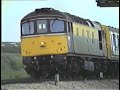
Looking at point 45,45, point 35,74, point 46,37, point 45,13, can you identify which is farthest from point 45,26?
point 35,74

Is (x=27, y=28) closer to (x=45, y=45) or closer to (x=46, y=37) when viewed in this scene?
(x=46, y=37)

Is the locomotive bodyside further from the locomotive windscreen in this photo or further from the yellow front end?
the locomotive windscreen

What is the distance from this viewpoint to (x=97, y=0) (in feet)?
77.7

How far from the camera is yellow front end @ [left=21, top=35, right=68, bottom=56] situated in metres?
22.3

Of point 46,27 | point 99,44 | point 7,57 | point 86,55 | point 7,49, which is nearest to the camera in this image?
point 46,27

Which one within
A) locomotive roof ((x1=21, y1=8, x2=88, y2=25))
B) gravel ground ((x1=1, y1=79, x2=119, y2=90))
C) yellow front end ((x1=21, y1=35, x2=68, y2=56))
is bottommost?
gravel ground ((x1=1, y1=79, x2=119, y2=90))

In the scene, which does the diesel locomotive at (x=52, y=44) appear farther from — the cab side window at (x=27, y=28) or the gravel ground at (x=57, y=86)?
the gravel ground at (x=57, y=86)

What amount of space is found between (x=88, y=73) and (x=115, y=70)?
17.8 feet

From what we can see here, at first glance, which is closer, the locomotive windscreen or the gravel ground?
the gravel ground

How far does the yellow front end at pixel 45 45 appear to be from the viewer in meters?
22.3

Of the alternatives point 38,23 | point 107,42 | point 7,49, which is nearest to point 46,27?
point 38,23

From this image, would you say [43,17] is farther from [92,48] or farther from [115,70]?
[115,70]

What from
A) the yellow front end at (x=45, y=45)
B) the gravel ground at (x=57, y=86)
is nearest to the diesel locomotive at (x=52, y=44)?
the yellow front end at (x=45, y=45)

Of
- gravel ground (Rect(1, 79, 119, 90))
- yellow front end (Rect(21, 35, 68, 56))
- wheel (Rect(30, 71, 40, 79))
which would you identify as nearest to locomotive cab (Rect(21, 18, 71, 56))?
yellow front end (Rect(21, 35, 68, 56))
